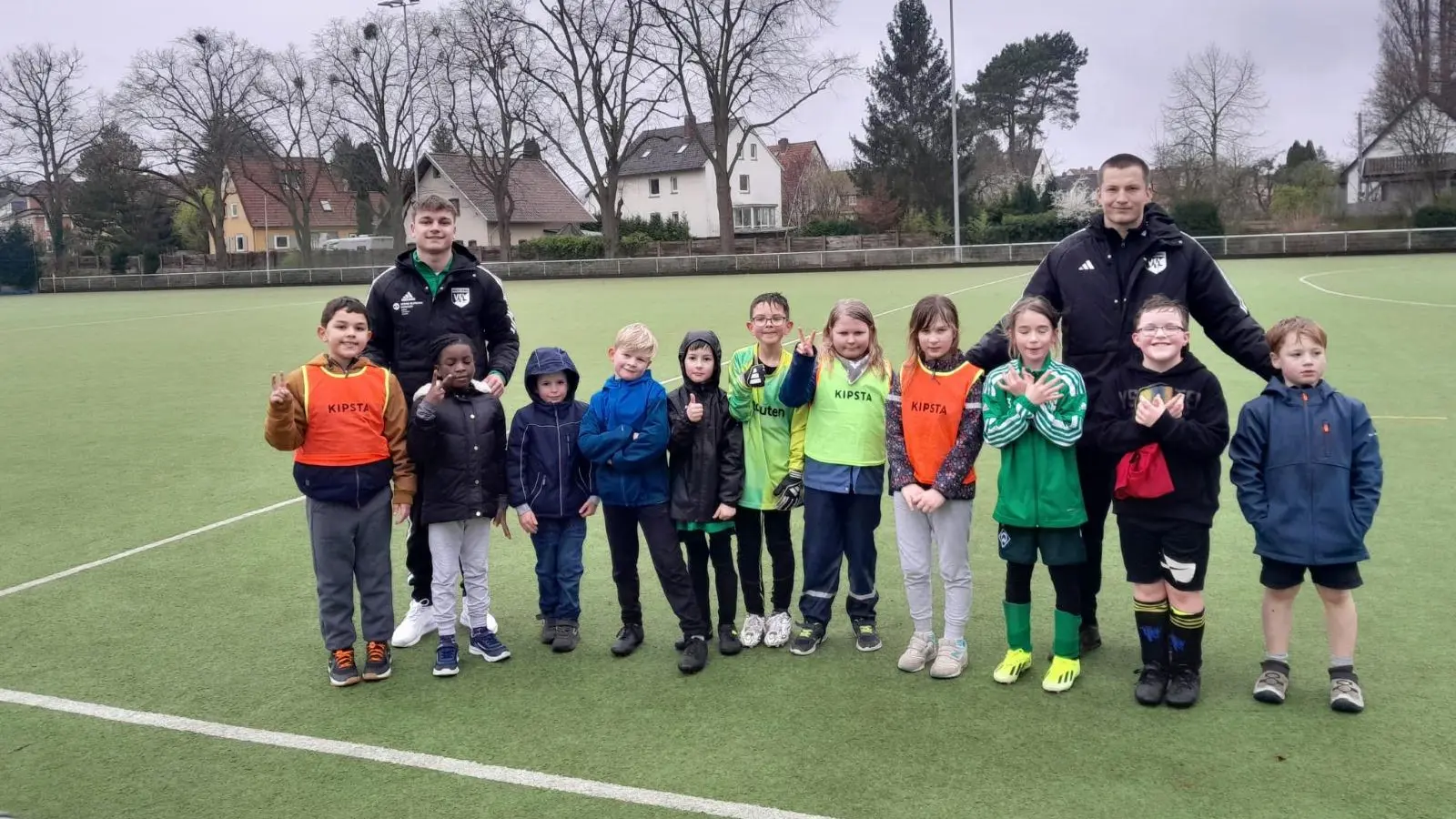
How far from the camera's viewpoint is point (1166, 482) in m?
4.11

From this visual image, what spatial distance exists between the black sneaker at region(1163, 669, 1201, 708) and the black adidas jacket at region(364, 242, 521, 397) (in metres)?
3.05

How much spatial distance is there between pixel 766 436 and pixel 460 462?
1.35 m

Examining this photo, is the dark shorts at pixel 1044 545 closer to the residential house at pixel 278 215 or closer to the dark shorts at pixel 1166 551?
the dark shorts at pixel 1166 551

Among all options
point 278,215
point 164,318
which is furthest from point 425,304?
point 278,215

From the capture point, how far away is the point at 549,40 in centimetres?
5141

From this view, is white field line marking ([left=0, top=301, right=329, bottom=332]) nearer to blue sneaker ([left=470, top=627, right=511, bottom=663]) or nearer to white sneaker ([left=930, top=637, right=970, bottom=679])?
blue sneaker ([left=470, top=627, right=511, bottom=663])

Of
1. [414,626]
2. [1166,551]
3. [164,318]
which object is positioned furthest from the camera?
[164,318]

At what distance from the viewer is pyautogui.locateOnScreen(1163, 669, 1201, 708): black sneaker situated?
4180 millimetres

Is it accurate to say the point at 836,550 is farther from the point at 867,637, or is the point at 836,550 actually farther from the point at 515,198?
the point at 515,198

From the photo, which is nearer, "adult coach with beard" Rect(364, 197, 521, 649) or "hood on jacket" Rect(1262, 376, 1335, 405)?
"hood on jacket" Rect(1262, 376, 1335, 405)

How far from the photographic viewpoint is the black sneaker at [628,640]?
16.2 feet

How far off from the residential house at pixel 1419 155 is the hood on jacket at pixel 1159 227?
141 ft

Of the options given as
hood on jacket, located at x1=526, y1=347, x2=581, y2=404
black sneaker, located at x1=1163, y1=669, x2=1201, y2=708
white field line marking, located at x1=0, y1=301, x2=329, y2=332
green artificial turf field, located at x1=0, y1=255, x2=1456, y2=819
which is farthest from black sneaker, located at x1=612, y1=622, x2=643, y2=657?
white field line marking, located at x1=0, y1=301, x2=329, y2=332

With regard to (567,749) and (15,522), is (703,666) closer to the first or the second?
(567,749)
